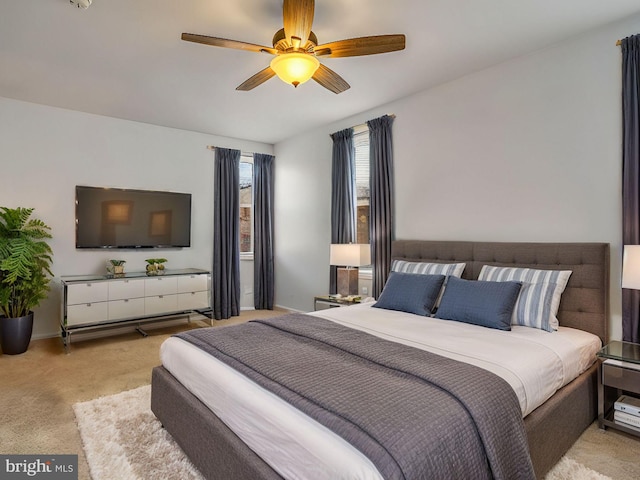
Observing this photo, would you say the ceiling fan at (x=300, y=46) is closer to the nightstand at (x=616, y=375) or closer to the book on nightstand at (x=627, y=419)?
the nightstand at (x=616, y=375)

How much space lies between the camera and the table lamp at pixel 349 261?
4.14m

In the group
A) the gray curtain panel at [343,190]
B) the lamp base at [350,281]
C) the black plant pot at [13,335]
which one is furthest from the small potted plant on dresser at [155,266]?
the lamp base at [350,281]

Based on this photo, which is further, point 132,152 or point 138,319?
point 132,152

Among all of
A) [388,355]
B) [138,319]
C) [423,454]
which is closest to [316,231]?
[138,319]

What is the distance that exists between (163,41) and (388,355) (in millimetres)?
2898

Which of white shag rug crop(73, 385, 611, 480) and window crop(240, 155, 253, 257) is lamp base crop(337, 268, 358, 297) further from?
white shag rug crop(73, 385, 611, 480)

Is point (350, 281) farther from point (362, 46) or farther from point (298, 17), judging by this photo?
point (298, 17)

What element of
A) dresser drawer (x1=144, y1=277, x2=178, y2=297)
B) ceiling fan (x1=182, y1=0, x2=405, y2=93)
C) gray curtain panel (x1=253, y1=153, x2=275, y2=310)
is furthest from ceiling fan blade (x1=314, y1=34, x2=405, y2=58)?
gray curtain panel (x1=253, y1=153, x2=275, y2=310)

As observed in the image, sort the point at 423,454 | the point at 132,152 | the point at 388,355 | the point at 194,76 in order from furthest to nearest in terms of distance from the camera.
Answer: the point at 132,152 → the point at 194,76 → the point at 388,355 → the point at 423,454

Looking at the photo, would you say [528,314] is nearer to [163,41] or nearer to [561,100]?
[561,100]

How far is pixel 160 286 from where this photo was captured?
463 centimetres

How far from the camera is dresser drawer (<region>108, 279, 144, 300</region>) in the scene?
428 cm

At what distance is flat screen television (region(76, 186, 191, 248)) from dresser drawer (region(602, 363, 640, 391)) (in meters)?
4.87

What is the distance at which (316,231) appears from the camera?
5430mm
